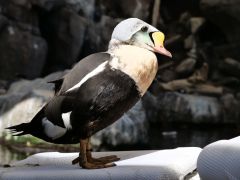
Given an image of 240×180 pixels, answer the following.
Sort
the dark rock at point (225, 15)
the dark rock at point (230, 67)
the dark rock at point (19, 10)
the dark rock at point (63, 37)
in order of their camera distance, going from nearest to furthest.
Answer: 1. the dark rock at point (19, 10)
2. the dark rock at point (63, 37)
3. the dark rock at point (230, 67)
4. the dark rock at point (225, 15)

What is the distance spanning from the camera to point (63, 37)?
8.52 m

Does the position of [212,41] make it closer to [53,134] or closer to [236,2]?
[236,2]

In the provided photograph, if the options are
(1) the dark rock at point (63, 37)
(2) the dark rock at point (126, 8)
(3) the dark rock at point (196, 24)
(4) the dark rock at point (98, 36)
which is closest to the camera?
(1) the dark rock at point (63, 37)

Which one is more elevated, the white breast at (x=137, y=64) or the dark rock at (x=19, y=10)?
the dark rock at (x=19, y=10)

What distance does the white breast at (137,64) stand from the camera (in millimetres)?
1501

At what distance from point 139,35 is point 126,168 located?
40cm

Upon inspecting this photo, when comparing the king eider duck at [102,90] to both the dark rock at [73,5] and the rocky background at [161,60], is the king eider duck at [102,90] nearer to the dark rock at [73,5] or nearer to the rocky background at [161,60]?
the rocky background at [161,60]

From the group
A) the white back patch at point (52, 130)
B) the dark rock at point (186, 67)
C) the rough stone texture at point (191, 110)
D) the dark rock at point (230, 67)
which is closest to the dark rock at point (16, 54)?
the rough stone texture at point (191, 110)

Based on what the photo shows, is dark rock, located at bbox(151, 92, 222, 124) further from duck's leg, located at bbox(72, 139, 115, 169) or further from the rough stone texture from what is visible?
duck's leg, located at bbox(72, 139, 115, 169)

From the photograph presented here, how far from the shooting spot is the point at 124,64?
151 centimetres

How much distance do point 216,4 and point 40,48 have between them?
3.70 m

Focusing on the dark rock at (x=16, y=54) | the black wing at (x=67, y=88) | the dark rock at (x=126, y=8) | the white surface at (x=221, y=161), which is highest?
the dark rock at (x=126, y=8)

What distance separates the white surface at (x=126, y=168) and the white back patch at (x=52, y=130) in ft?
0.32

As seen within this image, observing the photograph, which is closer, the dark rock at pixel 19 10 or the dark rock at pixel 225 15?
the dark rock at pixel 19 10
